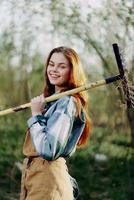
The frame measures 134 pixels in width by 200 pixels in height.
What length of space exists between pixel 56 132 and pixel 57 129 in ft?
0.05

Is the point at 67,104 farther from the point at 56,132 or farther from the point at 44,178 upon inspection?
Answer: the point at 44,178

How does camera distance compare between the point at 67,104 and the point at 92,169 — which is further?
the point at 92,169

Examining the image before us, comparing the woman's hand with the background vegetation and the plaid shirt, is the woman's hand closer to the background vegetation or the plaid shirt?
the plaid shirt

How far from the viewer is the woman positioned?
2.83 meters

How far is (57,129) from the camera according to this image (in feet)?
9.23

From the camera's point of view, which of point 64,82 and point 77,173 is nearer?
point 64,82

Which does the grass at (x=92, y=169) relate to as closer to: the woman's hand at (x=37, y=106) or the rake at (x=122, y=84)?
the rake at (x=122, y=84)

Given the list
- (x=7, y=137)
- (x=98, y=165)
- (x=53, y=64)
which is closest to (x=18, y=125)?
(x=7, y=137)

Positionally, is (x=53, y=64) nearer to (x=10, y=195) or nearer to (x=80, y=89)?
(x=80, y=89)

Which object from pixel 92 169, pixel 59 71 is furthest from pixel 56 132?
pixel 92 169

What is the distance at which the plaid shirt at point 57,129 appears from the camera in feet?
9.21

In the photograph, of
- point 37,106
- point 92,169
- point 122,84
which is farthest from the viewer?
point 92,169

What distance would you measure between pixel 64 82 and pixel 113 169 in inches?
233

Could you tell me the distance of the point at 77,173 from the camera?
819 centimetres
